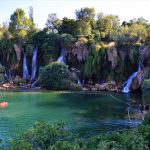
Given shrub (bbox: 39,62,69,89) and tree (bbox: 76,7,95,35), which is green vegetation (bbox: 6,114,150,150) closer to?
shrub (bbox: 39,62,69,89)

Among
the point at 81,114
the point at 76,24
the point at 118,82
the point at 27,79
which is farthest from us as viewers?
the point at 76,24

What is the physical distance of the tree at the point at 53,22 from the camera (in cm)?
7611

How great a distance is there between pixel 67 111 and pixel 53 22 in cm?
4260

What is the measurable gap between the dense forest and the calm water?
10450 mm

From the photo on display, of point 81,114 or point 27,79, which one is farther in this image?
point 27,79

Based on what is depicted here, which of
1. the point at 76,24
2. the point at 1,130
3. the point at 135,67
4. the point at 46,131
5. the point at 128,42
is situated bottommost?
the point at 1,130

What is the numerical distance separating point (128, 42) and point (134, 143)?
48371 mm

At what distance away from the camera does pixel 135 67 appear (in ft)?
198

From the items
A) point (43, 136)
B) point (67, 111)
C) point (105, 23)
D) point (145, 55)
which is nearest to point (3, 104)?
point (67, 111)

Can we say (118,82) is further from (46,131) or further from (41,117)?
(46,131)

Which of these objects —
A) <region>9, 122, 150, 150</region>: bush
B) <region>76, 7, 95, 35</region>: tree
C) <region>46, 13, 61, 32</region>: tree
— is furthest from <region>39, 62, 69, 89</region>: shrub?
<region>9, 122, 150, 150</region>: bush

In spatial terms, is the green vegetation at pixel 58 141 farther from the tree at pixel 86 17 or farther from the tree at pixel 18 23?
the tree at pixel 86 17

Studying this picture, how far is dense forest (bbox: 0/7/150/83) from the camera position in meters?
60.5

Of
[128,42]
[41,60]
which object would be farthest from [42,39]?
[128,42]
